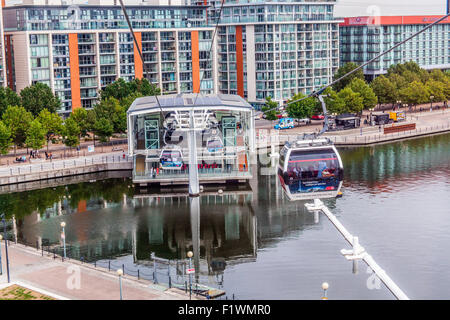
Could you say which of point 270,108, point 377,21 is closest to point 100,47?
point 270,108

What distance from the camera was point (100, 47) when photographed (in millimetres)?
111000

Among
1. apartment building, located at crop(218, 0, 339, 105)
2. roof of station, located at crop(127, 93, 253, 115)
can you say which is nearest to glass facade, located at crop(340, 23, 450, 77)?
apartment building, located at crop(218, 0, 339, 105)

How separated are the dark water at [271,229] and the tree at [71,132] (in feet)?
38.1

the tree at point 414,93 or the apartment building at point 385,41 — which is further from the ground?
the apartment building at point 385,41

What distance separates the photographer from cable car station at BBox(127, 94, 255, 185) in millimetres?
73188

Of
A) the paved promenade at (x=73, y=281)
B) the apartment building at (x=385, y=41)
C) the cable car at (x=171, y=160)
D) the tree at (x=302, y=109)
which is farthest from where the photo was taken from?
the apartment building at (x=385, y=41)

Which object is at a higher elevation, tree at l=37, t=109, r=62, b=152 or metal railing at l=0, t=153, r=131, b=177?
tree at l=37, t=109, r=62, b=152

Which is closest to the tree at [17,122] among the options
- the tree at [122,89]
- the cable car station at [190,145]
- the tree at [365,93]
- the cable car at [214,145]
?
the cable car station at [190,145]

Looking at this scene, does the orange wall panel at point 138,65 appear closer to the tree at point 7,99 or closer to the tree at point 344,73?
the tree at point 7,99

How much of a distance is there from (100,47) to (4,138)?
32037 millimetres

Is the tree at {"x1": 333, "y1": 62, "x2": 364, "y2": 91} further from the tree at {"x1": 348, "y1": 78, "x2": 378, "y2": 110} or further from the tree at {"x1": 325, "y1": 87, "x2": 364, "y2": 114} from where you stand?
the tree at {"x1": 325, "y1": 87, "x2": 364, "y2": 114}

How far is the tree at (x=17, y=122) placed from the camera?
87250 millimetres

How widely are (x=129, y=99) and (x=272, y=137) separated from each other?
65.2ft

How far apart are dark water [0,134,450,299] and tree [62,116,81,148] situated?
11600mm
